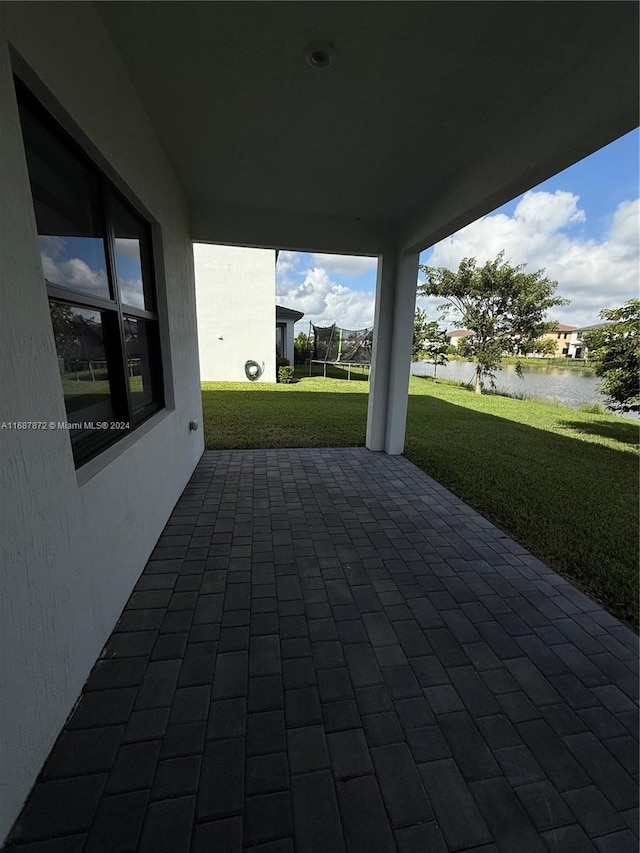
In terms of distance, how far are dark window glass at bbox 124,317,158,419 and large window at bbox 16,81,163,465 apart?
0.05 feet

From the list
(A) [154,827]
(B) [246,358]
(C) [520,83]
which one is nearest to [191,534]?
(A) [154,827]

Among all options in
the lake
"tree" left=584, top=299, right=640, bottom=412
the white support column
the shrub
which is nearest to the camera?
the white support column

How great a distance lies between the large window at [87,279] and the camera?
1.39 metres

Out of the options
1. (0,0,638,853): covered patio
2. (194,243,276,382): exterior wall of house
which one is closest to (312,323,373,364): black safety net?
(194,243,276,382): exterior wall of house

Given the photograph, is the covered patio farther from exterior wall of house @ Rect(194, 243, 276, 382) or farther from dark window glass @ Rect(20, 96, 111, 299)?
exterior wall of house @ Rect(194, 243, 276, 382)

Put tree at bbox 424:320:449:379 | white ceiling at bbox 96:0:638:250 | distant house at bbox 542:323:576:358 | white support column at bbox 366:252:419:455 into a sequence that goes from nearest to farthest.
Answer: white ceiling at bbox 96:0:638:250
white support column at bbox 366:252:419:455
tree at bbox 424:320:449:379
distant house at bbox 542:323:576:358

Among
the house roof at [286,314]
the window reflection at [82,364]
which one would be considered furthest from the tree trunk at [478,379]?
the window reflection at [82,364]

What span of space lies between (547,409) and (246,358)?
917 centimetres

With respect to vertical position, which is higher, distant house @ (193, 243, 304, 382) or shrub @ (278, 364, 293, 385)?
distant house @ (193, 243, 304, 382)

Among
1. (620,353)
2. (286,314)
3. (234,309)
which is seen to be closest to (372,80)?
(620,353)

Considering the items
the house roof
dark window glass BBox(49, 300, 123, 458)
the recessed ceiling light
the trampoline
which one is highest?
the house roof

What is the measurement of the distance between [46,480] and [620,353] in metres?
8.13

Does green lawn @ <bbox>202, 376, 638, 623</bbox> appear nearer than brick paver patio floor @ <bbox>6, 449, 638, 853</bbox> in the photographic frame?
No

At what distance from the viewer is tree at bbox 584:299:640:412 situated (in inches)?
226
